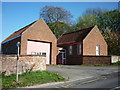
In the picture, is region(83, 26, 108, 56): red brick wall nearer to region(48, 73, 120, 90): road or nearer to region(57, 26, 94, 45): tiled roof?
region(57, 26, 94, 45): tiled roof

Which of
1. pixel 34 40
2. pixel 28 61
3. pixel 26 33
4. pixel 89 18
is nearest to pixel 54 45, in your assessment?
pixel 34 40

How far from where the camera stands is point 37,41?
22016 mm

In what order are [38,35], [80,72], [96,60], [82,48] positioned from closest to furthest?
[80,72] → [96,60] → [38,35] → [82,48]

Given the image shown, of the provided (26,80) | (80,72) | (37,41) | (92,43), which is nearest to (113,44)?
(92,43)

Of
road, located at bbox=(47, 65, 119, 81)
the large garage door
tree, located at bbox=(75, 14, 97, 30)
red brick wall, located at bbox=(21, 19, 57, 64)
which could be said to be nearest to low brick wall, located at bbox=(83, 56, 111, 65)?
road, located at bbox=(47, 65, 119, 81)

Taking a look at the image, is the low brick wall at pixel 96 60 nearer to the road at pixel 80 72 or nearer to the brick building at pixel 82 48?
the brick building at pixel 82 48

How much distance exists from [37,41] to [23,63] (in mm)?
10908

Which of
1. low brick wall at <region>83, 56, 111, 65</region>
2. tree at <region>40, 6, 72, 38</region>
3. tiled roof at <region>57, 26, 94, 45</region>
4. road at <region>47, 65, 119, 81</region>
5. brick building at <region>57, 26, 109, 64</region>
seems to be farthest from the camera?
tree at <region>40, 6, 72, 38</region>

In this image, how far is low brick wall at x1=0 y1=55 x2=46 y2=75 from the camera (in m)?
10.8

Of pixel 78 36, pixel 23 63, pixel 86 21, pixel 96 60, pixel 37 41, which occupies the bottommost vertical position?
pixel 96 60

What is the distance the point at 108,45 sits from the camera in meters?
29.7

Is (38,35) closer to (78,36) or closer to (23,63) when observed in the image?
(78,36)

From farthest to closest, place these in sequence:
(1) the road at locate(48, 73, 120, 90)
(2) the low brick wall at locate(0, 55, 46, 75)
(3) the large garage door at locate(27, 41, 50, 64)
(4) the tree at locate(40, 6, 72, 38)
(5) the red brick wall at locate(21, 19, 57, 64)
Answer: (4) the tree at locate(40, 6, 72, 38)
(3) the large garage door at locate(27, 41, 50, 64)
(5) the red brick wall at locate(21, 19, 57, 64)
(2) the low brick wall at locate(0, 55, 46, 75)
(1) the road at locate(48, 73, 120, 90)

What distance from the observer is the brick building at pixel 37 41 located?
20.3 metres
